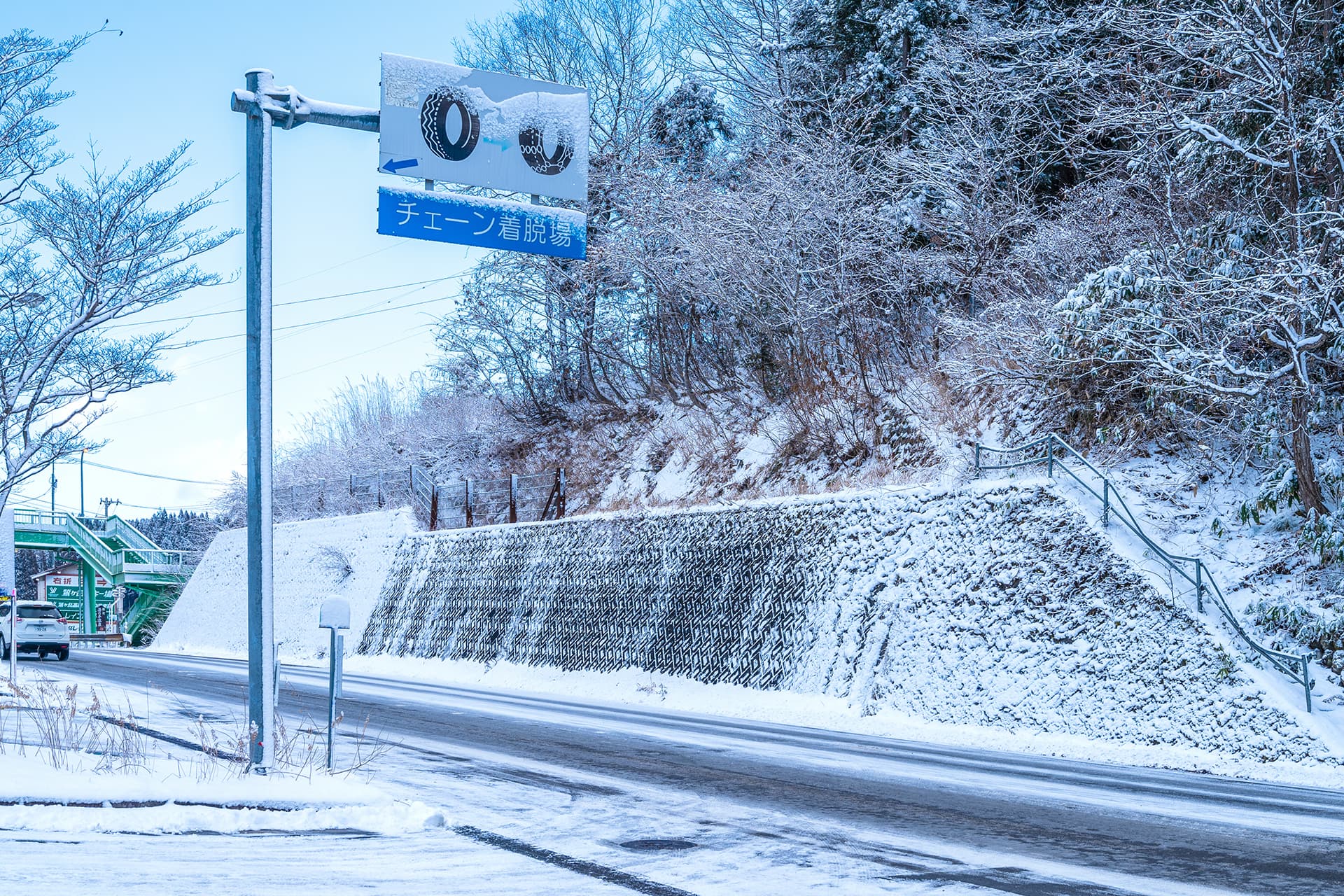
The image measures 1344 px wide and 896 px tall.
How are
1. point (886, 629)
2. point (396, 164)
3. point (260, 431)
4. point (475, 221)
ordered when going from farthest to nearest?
point (886, 629) < point (475, 221) < point (396, 164) < point (260, 431)

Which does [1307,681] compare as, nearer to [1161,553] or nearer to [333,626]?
[1161,553]

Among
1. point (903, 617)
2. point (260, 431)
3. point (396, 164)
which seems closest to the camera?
point (260, 431)

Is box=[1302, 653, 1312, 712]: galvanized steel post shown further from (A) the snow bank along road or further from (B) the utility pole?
(B) the utility pole

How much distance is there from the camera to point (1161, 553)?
1529 cm

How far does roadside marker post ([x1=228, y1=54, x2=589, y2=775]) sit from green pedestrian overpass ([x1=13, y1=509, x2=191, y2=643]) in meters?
48.5

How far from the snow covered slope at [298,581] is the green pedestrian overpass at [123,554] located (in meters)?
6.73

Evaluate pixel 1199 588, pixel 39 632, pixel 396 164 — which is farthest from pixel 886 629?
pixel 39 632

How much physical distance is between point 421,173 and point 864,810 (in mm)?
6297

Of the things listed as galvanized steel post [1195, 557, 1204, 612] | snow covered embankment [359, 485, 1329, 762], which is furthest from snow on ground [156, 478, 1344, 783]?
galvanized steel post [1195, 557, 1204, 612]

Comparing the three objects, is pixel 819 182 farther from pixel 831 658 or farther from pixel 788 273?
pixel 831 658

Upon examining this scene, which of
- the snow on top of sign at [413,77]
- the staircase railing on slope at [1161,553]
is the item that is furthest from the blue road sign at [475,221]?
the staircase railing on slope at [1161,553]

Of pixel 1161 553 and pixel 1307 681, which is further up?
pixel 1161 553

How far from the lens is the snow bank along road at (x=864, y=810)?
261 inches

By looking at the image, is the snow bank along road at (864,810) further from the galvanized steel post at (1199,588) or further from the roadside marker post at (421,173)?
the galvanized steel post at (1199,588)
